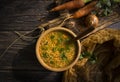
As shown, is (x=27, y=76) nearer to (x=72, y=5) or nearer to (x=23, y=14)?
(x=23, y=14)

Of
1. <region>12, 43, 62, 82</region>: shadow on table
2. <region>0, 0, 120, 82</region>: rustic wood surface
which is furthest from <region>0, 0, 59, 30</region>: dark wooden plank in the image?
<region>12, 43, 62, 82</region>: shadow on table

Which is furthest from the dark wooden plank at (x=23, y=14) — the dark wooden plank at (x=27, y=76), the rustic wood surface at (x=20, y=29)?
the dark wooden plank at (x=27, y=76)

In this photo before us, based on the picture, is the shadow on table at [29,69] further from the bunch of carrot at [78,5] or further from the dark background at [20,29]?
the bunch of carrot at [78,5]

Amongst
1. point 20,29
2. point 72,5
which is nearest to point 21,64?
point 20,29

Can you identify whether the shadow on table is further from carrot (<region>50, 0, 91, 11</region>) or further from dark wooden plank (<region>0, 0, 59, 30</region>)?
carrot (<region>50, 0, 91, 11</region>)

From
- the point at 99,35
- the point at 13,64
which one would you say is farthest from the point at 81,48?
the point at 13,64

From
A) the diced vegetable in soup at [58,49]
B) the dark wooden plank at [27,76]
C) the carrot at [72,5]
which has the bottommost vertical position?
the dark wooden plank at [27,76]
